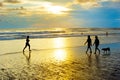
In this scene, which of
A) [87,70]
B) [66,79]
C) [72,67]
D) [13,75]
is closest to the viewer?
[66,79]

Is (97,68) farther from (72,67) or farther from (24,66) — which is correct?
(24,66)

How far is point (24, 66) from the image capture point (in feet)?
66.3

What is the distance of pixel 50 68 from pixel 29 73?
2.27m

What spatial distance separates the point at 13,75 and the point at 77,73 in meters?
3.83

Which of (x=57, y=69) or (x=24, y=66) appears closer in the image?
(x=57, y=69)

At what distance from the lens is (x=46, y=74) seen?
667 inches

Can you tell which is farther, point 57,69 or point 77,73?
point 57,69

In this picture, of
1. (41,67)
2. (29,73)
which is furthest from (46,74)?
(41,67)

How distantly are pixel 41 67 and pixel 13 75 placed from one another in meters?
3.24

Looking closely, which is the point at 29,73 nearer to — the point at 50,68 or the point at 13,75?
the point at 13,75

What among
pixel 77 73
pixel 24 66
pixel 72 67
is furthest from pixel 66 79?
pixel 24 66

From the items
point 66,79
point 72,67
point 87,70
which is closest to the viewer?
point 66,79

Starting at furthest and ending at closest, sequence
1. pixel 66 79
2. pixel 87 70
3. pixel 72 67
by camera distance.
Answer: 1. pixel 72 67
2. pixel 87 70
3. pixel 66 79

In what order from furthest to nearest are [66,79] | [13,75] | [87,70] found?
[87,70] < [13,75] < [66,79]
